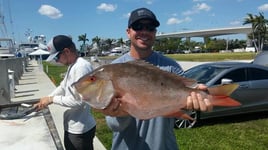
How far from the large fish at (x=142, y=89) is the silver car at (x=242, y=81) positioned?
6152 millimetres

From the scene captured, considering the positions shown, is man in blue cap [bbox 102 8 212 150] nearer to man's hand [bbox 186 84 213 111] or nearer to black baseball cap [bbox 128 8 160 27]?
black baseball cap [bbox 128 8 160 27]

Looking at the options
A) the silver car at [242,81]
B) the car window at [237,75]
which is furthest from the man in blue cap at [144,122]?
the car window at [237,75]

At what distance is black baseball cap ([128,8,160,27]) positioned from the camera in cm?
247

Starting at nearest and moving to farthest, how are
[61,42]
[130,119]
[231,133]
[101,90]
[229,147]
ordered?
1. [101,90]
2. [130,119]
3. [61,42]
4. [229,147]
5. [231,133]

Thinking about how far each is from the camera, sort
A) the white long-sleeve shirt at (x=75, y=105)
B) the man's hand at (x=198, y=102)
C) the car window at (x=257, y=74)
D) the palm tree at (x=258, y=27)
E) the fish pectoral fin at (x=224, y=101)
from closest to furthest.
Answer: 1. the fish pectoral fin at (x=224, y=101)
2. the man's hand at (x=198, y=102)
3. the white long-sleeve shirt at (x=75, y=105)
4. the car window at (x=257, y=74)
5. the palm tree at (x=258, y=27)

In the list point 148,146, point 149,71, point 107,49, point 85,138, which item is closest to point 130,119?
point 148,146

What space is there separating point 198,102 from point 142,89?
0.33m

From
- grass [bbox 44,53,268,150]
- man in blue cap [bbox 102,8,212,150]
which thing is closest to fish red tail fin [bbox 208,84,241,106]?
man in blue cap [bbox 102,8,212,150]

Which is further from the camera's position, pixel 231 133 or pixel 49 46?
pixel 231 133

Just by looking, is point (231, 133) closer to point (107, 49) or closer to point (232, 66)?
point (232, 66)

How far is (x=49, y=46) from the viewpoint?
3.83 metres

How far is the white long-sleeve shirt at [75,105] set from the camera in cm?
357

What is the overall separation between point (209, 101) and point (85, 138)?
2047 mm

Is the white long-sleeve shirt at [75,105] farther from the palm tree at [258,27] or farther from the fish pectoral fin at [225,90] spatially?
the palm tree at [258,27]
